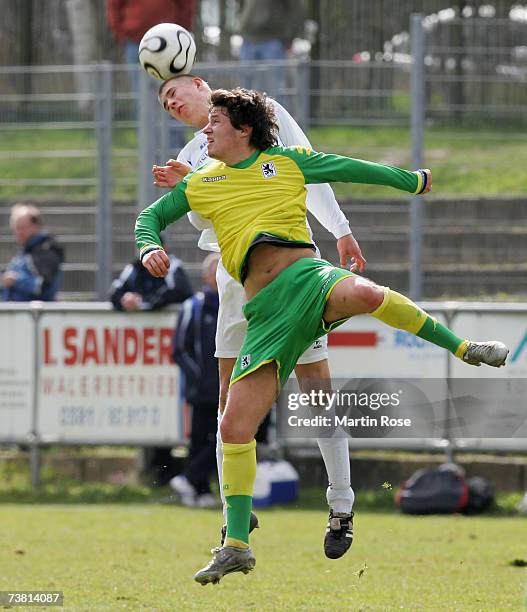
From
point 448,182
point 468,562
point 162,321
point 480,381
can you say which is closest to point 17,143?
point 162,321

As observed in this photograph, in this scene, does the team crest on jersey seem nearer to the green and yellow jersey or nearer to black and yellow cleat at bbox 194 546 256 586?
the green and yellow jersey

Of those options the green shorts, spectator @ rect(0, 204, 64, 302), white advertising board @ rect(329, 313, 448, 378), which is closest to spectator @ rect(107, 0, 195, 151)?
spectator @ rect(0, 204, 64, 302)

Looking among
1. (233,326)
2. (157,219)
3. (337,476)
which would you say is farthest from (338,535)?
(157,219)

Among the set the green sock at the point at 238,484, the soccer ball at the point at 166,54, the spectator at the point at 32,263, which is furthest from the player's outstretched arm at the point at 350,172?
the spectator at the point at 32,263

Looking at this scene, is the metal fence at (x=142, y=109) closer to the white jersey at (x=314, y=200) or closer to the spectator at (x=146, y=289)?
the spectator at (x=146, y=289)

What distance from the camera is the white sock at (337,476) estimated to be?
819cm

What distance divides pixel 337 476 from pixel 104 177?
308 inches

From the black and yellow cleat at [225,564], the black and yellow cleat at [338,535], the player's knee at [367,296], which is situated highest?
the player's knee at [367,296]

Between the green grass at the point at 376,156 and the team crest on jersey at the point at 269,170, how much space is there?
7.28m

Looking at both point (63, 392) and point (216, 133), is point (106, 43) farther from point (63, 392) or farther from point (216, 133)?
point (216, 133)

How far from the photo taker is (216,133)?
7672 mm

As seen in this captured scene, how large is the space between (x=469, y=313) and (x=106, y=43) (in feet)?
41.0

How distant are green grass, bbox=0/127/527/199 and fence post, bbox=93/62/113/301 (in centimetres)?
14

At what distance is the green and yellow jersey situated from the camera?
7570 millimetres
